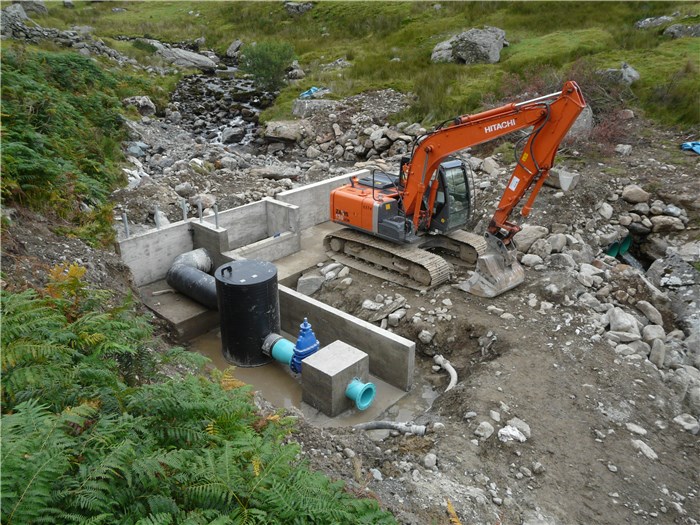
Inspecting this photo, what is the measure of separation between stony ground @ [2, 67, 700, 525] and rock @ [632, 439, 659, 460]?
0.02 meters

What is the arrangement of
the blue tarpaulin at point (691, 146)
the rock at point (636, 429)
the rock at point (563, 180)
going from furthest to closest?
the blue tarpaulin at point (691, 146)
the rock at point (563, 180)
the rock at point (636, 429)

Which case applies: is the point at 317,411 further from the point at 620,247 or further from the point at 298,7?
the point at 298,7

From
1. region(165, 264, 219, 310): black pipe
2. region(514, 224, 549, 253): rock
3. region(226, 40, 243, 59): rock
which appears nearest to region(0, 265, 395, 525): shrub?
region(165, 264, 219, 310): black pipe

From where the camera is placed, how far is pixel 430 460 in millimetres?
6836

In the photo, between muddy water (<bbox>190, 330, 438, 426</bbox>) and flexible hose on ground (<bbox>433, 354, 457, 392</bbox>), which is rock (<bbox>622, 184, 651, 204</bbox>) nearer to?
flexible hose on ground (<bbox>433, 354, 457, 392</bbox>)

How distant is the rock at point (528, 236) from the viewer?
1184cm

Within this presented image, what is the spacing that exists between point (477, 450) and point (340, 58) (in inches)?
1126

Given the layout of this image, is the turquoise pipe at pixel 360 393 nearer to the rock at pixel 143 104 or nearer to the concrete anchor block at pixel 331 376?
the concrete anchor block at pixel 331 376

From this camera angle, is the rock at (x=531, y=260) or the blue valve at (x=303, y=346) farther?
the rock at (x=531, y=260)

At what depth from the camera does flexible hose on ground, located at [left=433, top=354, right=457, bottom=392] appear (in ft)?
29.4

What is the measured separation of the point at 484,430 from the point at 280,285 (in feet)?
17.8

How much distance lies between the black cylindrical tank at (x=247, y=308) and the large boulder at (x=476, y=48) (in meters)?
19.1

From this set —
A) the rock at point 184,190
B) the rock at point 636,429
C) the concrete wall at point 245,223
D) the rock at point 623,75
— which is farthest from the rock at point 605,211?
the rock at point 184,190

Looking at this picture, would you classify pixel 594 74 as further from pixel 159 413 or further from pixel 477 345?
pixel 159 413
